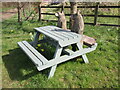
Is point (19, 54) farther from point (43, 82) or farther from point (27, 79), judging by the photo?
point (43, 82)

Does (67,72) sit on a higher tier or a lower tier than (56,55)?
lower

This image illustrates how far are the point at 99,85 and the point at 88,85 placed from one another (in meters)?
0.23

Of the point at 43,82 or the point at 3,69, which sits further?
the point at 3,69

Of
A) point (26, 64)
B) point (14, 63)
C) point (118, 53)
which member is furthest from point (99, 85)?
point (14, 63)

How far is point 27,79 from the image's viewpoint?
2473 millimetres

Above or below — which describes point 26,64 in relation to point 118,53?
below

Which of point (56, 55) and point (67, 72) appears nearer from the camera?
point (56, 55)

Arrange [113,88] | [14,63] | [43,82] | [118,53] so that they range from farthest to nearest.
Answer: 1. [118,53]
2. [14,63]
3. [43,82]
4. [113,88]

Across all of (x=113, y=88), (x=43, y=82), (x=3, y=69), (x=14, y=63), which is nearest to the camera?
(x=113, y=88)

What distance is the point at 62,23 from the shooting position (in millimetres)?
3207

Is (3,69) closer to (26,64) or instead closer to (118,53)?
(26,64)

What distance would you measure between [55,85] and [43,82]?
0.89ft

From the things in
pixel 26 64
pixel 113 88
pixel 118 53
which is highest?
pixel 118 53

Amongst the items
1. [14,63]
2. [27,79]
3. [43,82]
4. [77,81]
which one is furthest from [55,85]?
[14,63]
